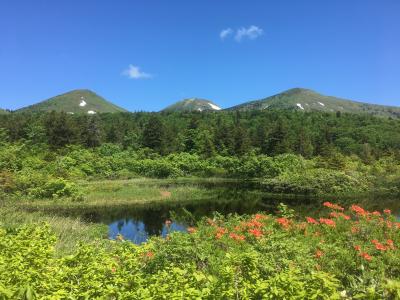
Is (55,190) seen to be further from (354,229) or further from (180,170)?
(354,229)

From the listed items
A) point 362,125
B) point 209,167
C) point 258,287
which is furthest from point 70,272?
point 362,125

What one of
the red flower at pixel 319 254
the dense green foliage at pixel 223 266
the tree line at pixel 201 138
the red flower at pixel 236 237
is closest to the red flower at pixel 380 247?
the dense green foliage at pixel 223 266

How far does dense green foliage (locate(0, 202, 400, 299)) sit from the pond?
10.2m

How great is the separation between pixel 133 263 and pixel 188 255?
2.23 metres

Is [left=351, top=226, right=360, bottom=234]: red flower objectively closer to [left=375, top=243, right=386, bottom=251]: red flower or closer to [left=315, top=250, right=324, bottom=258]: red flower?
[left=375, top=243, right=386, bottom=251]: red flower

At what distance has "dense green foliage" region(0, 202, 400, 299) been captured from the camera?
393 cm

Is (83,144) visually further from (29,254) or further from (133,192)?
(29,254)

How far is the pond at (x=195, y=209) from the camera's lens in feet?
70.6

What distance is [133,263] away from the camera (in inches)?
207

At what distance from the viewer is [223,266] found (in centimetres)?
502

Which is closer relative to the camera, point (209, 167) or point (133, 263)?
point (133, 263)

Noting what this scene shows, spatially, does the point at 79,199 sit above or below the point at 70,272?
below

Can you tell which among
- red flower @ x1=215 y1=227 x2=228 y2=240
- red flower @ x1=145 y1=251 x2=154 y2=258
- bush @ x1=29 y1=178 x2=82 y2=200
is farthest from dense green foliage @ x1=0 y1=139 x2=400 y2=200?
red flower @ x1=145 y1=251 x2=154 y2=258

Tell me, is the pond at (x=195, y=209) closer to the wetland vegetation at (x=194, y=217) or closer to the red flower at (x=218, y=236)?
the wetland vegetation at (x=194, y=217)
